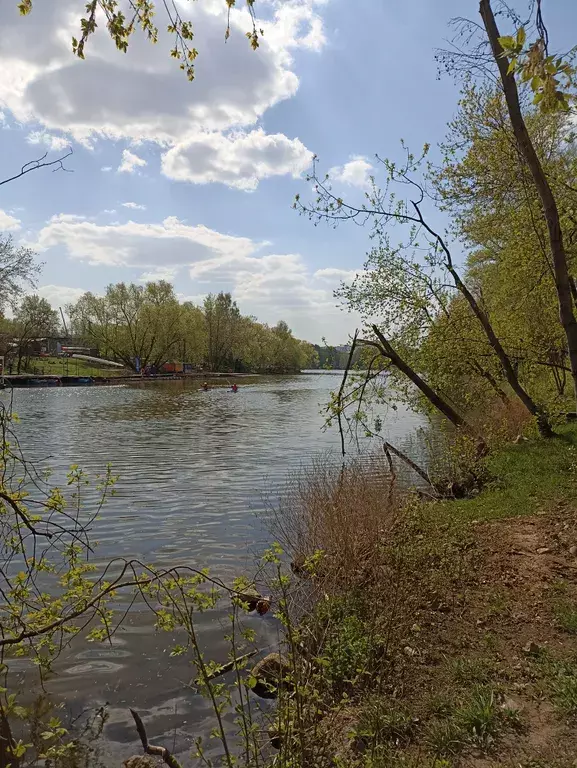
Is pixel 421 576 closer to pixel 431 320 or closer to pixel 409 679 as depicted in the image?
pixel 409 679

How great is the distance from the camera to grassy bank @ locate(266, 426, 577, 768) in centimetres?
405

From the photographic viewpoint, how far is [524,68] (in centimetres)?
271

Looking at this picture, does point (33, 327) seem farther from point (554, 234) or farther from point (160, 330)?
point (160, 330)

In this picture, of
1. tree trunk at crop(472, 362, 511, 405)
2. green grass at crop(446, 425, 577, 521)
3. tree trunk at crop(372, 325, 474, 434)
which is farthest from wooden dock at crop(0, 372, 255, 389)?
green grass at crop(446, 425, 577, 521)

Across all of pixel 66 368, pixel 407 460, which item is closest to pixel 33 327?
pixel 407 460

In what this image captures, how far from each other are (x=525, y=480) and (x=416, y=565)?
20.3 feet

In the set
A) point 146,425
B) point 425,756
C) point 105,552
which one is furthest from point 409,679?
point 146,425

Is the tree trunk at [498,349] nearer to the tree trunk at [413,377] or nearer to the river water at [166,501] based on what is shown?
the tree trunk at [413,377]

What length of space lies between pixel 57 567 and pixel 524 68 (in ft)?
30.0

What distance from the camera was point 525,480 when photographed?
1209 cm

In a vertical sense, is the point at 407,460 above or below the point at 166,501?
above

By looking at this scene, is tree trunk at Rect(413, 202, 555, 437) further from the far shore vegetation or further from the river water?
the river water

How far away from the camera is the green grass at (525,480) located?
1045 cm

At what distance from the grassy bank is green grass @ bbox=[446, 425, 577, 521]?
117 mm
